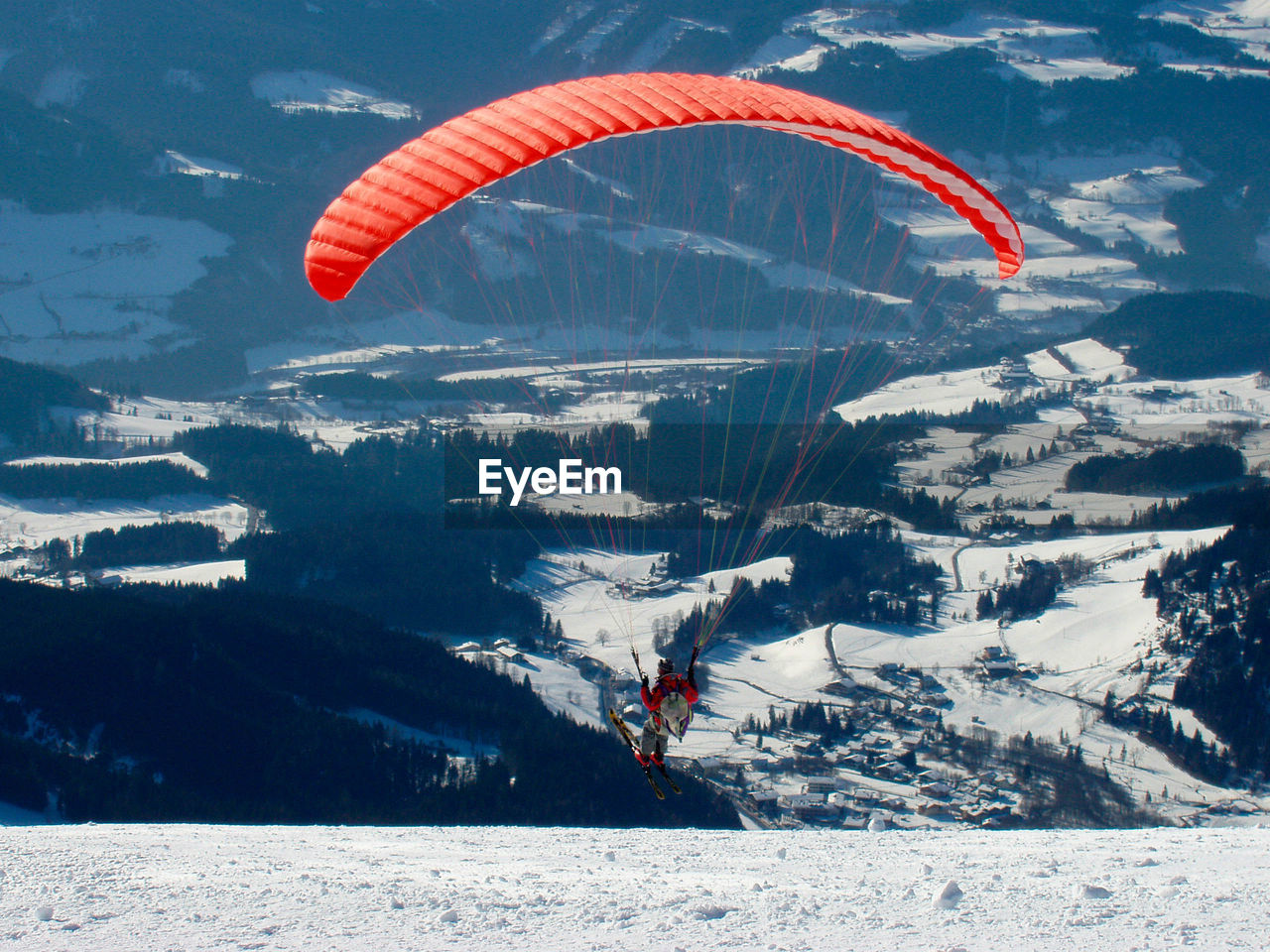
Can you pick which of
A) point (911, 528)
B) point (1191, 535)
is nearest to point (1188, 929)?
point (1191, 535)

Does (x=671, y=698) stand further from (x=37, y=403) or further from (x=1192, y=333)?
(x=1192, y=333)

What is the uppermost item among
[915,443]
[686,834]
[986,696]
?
[915,443]

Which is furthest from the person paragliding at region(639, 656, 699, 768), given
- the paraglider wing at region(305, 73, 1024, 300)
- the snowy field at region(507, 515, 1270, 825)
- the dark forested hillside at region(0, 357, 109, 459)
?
the dark forested hillside at region(0, 357, 109, 459)

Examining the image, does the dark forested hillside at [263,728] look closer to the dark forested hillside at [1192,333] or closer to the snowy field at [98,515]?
the snowy field at [98,515]

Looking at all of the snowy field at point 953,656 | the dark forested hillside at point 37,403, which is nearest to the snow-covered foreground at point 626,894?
the snowy field at point 953,656

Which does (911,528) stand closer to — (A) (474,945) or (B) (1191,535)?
(B) (1191,535)

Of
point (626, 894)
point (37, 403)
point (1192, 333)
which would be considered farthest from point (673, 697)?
point (1192, 333)

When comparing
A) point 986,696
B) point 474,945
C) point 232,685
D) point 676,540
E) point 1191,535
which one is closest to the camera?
point 474,945

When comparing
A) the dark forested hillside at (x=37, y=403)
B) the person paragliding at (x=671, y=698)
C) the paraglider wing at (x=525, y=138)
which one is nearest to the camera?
the person paragliding at (x=671, y=698)
